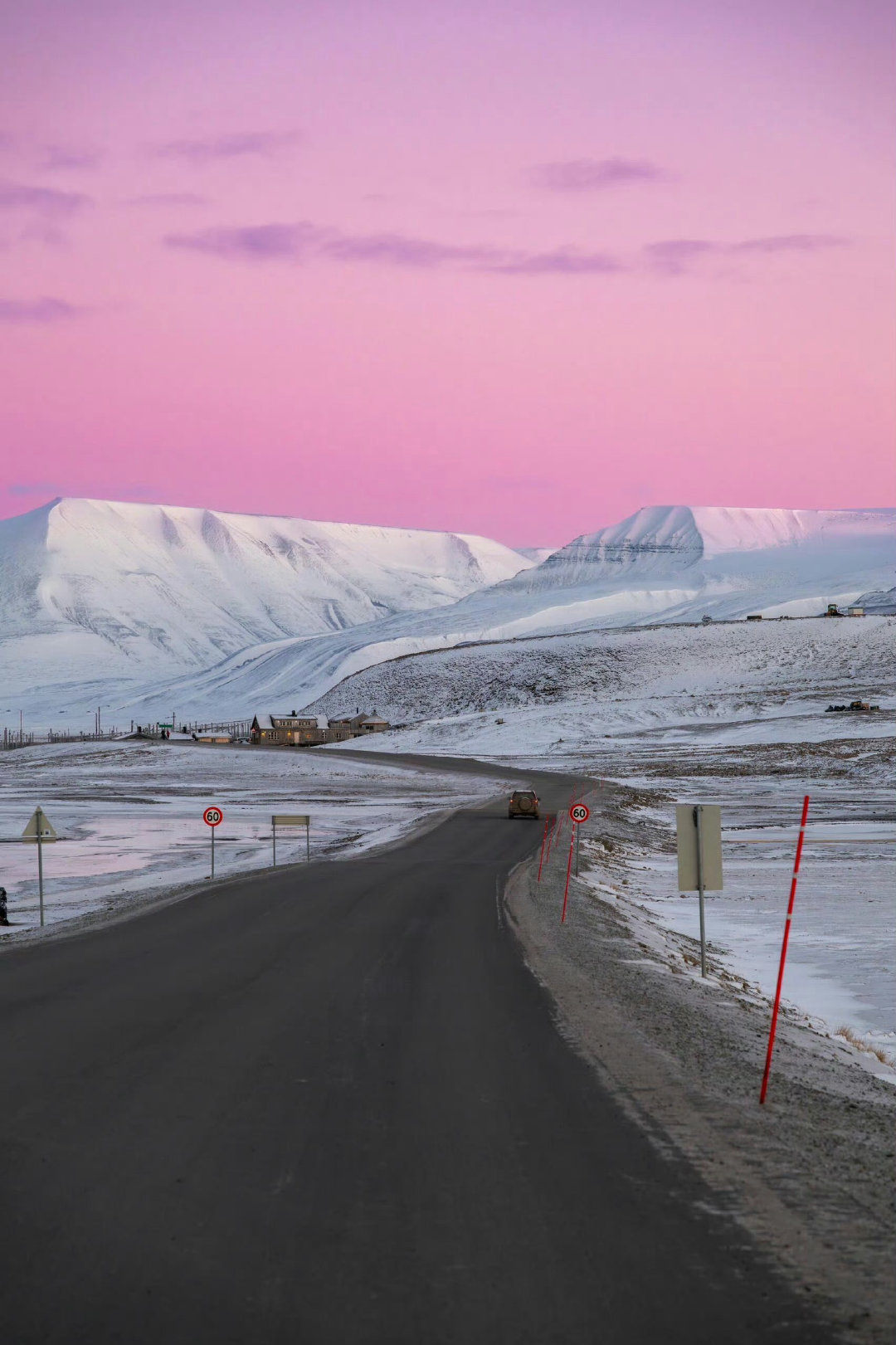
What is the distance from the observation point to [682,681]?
584 ft

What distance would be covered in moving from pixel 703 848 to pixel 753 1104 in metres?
9.46

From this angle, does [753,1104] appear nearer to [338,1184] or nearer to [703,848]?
[338,1184]

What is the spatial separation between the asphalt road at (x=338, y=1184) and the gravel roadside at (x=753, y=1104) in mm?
289

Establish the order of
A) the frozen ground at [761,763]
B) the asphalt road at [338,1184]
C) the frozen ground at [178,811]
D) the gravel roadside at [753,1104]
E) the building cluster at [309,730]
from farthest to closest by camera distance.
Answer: the building cluster at [309,730] < the frozen ground at [178,811] < the frozen ground at [761,763] < the gravel roadside at [753,1104] < the asphalt road at [338,1184]

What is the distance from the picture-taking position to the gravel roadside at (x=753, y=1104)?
23.3 feet

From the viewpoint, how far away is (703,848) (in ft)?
65.7

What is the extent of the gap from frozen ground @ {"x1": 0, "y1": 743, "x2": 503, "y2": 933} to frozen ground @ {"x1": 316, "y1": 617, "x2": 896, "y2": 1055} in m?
13.0

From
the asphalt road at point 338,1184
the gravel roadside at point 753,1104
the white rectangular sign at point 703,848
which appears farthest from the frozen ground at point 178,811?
the asphalt road at point 338,1184

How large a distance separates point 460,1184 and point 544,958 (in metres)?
A: 11.3

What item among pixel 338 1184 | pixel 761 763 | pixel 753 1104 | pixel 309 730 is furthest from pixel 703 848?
pixel 309 730

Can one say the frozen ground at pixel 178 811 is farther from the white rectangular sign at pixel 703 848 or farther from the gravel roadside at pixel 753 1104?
the gravel roadside at pixel 753 1104

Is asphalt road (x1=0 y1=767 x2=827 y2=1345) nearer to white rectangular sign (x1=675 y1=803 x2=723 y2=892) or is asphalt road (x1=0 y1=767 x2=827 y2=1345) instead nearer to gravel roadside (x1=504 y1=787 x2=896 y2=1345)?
gravel roadside (x1=504 y1=787 x2=896 y2=1345)

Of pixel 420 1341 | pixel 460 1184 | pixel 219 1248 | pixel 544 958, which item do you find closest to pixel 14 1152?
pixel 219 1248

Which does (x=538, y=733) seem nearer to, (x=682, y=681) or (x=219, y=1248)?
(x=682, y=681)
